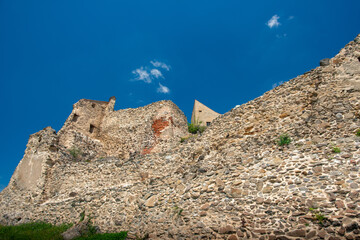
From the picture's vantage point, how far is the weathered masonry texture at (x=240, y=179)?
582 centimetres

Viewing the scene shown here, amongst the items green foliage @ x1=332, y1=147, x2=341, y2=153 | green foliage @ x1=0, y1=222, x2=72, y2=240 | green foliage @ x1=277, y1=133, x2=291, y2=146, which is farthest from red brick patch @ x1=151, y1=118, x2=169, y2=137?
green foliage @ x1=332, y1=147, x2=341, y2=153

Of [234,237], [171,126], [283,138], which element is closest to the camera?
[234,237]

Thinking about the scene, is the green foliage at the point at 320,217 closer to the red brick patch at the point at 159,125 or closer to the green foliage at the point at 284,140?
the green foliage at the point at 284,140

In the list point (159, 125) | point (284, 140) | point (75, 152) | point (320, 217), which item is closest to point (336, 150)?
point (284, 140)

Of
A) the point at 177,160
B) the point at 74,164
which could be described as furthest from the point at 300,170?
the point at 74,164

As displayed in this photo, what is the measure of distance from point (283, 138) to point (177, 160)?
4685 mm

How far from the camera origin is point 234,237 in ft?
20.1

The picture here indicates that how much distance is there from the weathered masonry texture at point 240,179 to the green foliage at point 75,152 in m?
1.63

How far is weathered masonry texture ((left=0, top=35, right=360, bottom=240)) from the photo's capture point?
5816 millimetres

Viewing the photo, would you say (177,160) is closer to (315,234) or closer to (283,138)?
(283,138)

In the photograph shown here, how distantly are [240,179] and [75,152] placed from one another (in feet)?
44.3

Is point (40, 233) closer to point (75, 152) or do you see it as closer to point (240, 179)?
point (75, 152)

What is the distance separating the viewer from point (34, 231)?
10094 millimetres

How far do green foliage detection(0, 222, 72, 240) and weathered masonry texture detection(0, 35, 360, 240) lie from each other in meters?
0.54
